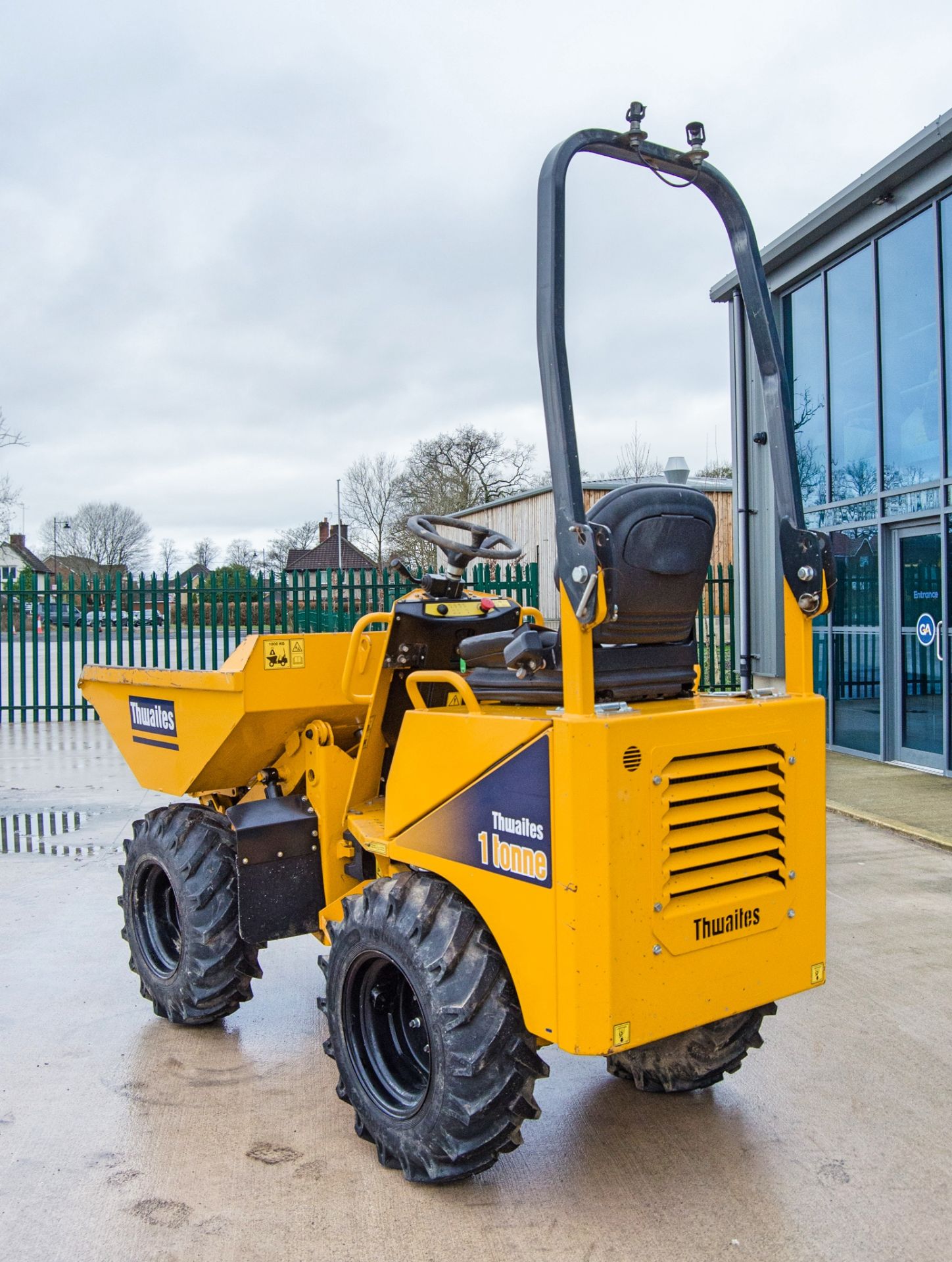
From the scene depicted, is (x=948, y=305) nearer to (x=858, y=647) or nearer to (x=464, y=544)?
(x=858, y=647)

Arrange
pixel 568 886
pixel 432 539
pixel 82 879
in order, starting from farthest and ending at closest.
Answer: pixel 82 879 → pixel 432 539 → pixel 568 886

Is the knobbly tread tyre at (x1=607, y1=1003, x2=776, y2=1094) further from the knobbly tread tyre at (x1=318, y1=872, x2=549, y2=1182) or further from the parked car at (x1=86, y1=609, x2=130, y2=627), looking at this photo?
the parked car at (x1=86, y1=609, x2=130, y2=627)

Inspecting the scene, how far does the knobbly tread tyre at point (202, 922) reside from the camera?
3951mm

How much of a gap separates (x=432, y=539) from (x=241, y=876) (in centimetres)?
140

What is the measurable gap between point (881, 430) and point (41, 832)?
8130mm

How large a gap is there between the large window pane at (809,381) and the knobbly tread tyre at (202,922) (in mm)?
8658

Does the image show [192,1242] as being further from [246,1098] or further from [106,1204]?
[246,1098]

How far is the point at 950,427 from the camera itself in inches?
359


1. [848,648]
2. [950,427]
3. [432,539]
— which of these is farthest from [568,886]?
[848,648]

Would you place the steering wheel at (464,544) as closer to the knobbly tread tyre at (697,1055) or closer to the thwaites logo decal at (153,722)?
the thwaites logo decal at (153,722)

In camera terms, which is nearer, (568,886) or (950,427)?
(568,886)

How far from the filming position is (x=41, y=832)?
757 cm

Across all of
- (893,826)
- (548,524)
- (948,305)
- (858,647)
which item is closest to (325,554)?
(548,524)

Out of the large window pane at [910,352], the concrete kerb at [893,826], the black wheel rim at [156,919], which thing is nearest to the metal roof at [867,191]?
the large window pane at [910,352]
